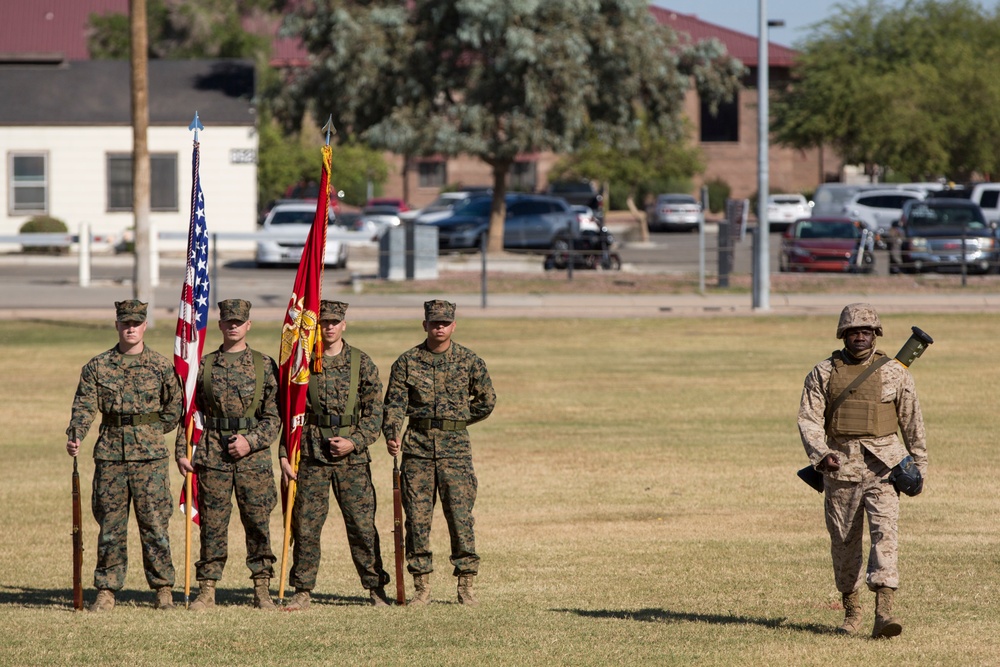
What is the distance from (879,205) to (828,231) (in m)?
14.2

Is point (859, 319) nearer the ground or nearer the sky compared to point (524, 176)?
nearer the ground

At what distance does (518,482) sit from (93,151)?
1399 inches

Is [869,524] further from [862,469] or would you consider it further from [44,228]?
[44,228]

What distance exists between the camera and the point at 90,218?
153 feet

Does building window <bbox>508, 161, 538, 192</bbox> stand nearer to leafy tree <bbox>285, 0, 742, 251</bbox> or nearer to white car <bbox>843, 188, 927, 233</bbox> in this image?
white car <bbox>843, 188, 927, 233</bbox>

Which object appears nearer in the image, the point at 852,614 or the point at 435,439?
the point at 852,614

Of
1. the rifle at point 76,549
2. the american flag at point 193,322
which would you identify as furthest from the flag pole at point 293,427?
the rifle at point 76,549

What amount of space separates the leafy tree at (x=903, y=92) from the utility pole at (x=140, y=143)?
4194cm

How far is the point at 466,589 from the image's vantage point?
934cm

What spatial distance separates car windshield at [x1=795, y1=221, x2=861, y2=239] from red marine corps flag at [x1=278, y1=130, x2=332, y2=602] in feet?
97.8

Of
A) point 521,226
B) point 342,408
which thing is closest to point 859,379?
point 342,408

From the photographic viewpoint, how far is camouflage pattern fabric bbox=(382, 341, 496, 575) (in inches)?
364

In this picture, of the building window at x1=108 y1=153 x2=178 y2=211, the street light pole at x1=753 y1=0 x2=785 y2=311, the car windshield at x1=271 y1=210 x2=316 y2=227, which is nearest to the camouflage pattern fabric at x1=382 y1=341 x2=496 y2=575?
the street light pole at x1=753 y1=0 x2=785 y2=311

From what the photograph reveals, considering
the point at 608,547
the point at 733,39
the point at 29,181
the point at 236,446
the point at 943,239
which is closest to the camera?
the point at 236,446
